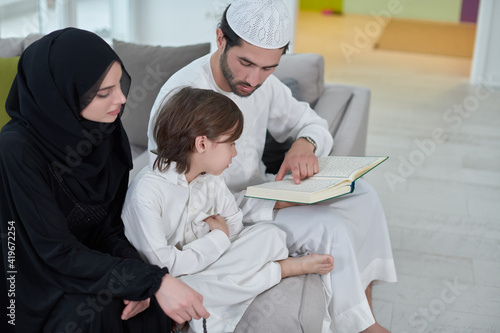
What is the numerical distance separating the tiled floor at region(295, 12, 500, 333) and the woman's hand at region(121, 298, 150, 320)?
1036mm

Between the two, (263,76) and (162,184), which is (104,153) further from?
(263,76)

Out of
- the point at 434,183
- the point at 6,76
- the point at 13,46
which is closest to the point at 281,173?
the point at 6,76

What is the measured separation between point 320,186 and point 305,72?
1023 mm

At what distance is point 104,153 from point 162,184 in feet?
0.58

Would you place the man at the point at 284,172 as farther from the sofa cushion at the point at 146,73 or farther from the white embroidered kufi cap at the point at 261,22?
the sofa cushion at the point at 146,73

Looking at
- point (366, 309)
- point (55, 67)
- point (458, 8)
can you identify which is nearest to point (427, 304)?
point (366, 309)

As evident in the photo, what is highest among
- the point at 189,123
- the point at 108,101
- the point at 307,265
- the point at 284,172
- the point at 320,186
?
the point at 108,101

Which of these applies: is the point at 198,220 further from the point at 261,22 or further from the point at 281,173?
the point at 261,22

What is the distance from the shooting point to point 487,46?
5625 millimetres

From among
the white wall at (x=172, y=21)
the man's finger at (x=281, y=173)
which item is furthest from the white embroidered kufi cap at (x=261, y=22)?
the white wall at (x=172, y=21)

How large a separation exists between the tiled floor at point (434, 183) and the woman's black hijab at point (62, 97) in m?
1.29

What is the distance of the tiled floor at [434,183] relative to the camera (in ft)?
8.03

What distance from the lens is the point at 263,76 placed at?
1.99m

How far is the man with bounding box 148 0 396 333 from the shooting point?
194cm
